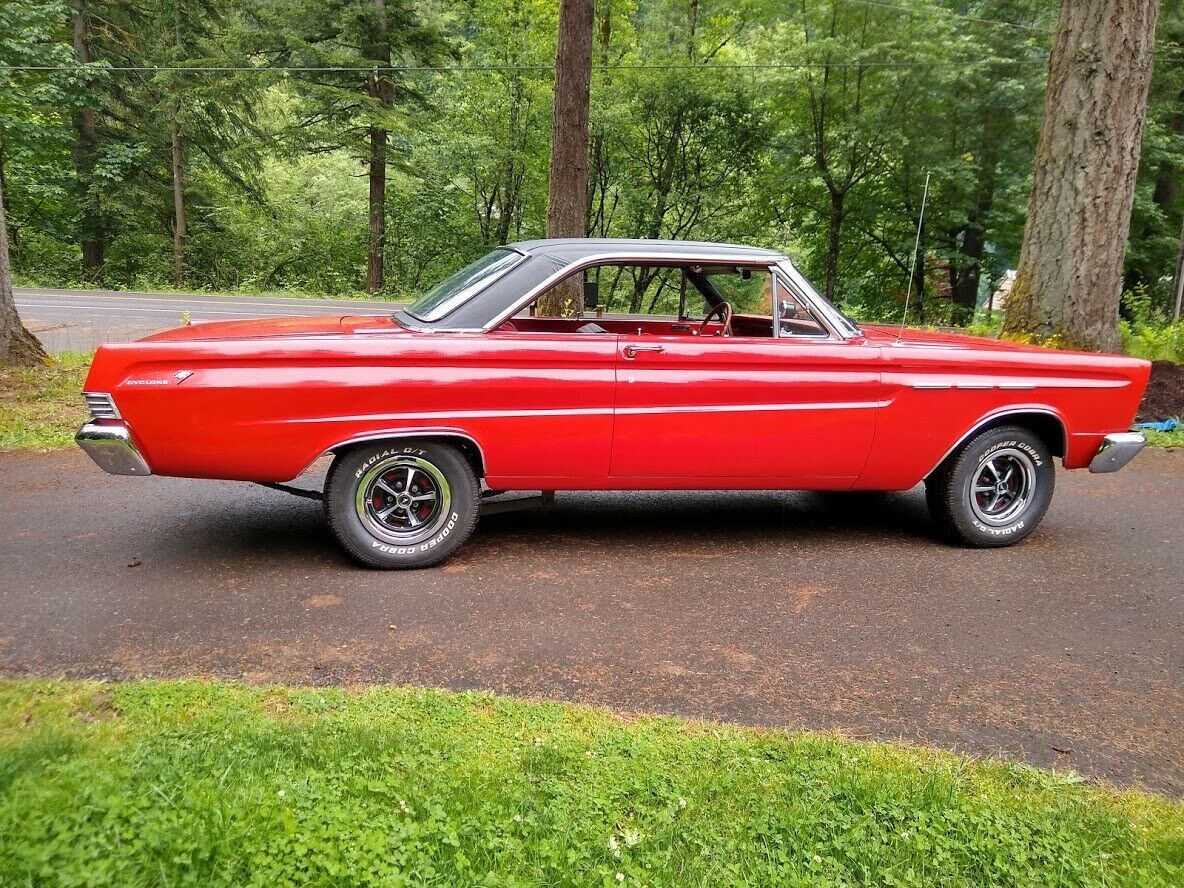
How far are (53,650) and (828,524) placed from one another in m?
4.33

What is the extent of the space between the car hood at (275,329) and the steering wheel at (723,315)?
1935 mm

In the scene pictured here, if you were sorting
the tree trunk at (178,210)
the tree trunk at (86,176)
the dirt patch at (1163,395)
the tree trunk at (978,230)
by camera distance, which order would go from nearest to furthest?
the dirt patch at (1163,395) → the tree trunk at (978,230) → the tree trunk at (86,176) → the tree trunk at (178,210)

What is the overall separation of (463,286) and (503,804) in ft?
10.1

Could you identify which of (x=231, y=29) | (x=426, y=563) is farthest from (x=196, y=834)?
(x=231, y=29)

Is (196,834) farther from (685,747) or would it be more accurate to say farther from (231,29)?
(231,29)

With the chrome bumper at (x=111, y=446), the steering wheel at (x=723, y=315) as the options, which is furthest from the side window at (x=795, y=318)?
the chrome bumper at (x=111, y=446)

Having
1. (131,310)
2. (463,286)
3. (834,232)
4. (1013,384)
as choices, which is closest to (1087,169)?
(1013,384)

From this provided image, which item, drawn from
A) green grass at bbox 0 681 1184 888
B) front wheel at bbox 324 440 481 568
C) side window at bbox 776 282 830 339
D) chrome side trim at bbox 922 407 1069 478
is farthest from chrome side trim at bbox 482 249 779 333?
green grass at bbox 0 681 1184 888

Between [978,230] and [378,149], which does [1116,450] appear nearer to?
[978,230]

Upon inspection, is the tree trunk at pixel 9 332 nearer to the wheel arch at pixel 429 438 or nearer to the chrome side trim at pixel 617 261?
the wheel arch at pixel 429 438

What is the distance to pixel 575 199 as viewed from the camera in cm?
1104

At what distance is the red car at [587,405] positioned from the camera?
13.7 feet

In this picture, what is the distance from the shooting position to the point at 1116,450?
520cm

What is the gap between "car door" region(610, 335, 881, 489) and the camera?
4.66 metres
